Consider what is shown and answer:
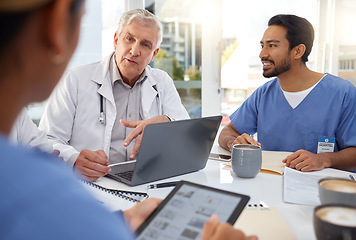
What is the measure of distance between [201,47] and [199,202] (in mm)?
2760

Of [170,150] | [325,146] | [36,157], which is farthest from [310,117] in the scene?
[36,157]

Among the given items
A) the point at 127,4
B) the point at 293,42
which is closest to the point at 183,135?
the point at 293,42

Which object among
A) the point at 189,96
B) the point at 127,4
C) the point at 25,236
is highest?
the point at 127,4

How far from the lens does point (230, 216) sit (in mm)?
702

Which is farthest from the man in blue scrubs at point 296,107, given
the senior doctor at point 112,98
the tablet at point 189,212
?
the tablet at point 189,212

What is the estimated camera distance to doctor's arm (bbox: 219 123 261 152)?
60.5 inches

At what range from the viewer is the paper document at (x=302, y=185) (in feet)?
3.45

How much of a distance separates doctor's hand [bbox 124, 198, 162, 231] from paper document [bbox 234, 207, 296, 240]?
0.23 meters

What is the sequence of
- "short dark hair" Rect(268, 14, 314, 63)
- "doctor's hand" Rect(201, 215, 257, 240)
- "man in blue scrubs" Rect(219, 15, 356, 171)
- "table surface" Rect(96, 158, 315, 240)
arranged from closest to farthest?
"doctor's hand" Rect(201, 215, 257, 240), "table surface" Rect(96, 158, 315, 240), "man in blue scrubs" Rect(219, 15, 356, 171), "short dark hair" Rect(268, 14, 314, 63)

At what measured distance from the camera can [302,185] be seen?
1176mm

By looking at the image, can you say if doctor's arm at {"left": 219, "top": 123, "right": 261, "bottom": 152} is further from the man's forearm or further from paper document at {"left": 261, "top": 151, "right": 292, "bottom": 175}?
the man's forearm

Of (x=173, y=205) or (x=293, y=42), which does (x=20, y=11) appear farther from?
(x=293, y=42)

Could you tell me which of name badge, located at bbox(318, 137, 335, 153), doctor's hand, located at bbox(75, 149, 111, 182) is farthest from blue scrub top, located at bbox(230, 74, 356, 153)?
doctor's hand, located at bbox(75, 149, 111, 182)

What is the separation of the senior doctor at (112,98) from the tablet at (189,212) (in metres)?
0.98
